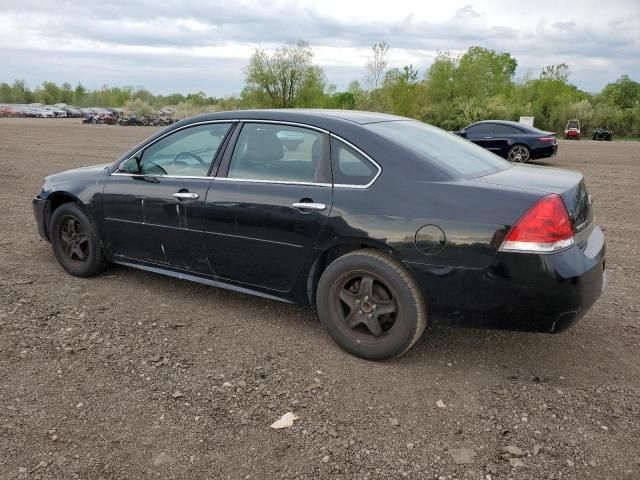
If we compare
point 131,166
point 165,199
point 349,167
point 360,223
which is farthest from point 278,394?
point 131,166

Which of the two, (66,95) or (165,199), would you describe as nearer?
(165,199)

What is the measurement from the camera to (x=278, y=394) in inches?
125

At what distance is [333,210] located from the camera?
3.47 m

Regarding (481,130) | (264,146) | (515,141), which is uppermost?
(481,130)

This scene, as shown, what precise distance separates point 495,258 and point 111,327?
275cm

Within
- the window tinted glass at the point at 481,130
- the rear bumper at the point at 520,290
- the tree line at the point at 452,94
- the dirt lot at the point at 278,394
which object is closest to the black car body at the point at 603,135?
the tree line at the point at 452,94

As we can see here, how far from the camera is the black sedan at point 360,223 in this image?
3.05m

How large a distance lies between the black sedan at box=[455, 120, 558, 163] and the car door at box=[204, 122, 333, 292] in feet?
42.7

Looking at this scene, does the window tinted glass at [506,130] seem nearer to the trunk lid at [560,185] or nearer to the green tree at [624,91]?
the trunk lid at [560,185]

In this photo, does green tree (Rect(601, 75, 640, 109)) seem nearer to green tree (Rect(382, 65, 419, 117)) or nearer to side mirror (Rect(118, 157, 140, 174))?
green tree (Rect(382, 65, 419, 117))

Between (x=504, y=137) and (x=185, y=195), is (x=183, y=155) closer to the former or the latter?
(x=185, y=195)

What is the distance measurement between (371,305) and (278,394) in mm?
800

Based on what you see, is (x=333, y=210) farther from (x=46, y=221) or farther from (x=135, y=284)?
(x=46, y=221)

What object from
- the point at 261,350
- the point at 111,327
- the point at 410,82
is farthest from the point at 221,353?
the point at 410,82
